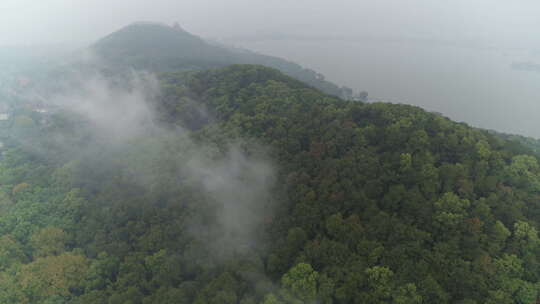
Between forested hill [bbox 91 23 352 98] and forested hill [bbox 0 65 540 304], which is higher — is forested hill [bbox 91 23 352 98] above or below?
above

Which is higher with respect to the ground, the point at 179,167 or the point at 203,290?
the point at 179,167

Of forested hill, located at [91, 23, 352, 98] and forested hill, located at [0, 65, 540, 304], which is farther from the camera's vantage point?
forested hill, located at [91, 23, 352, 98]

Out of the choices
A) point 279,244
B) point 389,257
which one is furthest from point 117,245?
point 389,257

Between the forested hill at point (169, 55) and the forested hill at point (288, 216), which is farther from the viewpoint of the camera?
the forested hill at point (169, 55)

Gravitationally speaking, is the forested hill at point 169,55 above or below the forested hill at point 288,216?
above

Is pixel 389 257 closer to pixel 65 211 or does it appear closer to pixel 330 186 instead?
pixel 330 186
